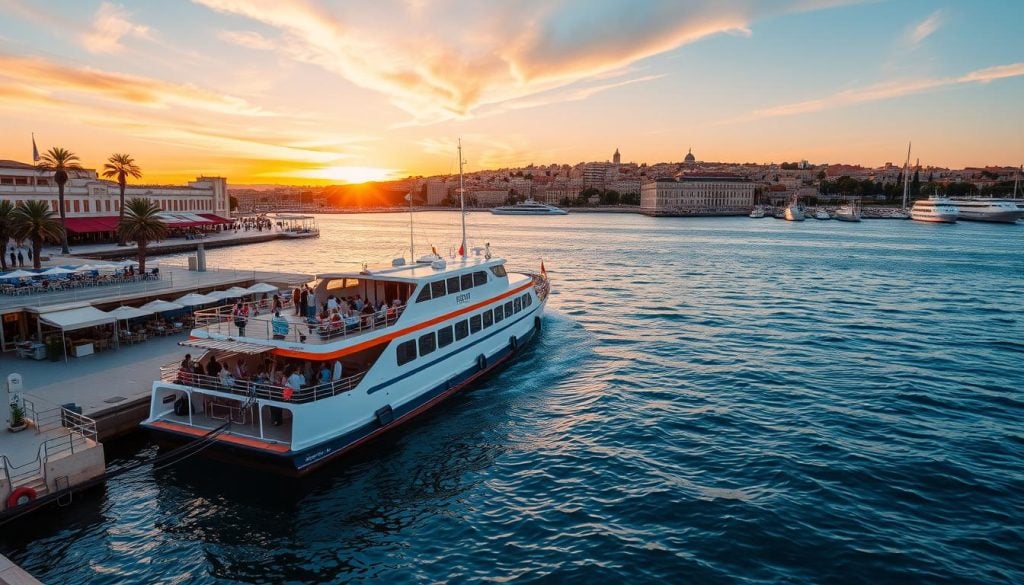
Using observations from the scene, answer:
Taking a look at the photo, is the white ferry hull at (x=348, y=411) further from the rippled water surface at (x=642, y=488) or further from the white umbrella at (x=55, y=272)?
the white umbrella at (x=55, y=272)

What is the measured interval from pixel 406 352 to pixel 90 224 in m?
60.1

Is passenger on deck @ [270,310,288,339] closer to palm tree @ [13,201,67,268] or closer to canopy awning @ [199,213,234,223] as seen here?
palm tree @ [13,201,67,268]

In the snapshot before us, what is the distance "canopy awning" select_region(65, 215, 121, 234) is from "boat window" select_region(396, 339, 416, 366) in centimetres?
5622

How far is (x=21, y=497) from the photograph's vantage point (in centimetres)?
1198

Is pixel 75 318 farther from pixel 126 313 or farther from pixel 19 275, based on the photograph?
pixel 19 275

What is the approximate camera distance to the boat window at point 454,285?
20.2 meters

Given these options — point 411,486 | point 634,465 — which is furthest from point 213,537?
point 634,465

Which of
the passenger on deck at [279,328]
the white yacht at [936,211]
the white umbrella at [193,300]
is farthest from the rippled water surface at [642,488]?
the white yacht at [936,211]

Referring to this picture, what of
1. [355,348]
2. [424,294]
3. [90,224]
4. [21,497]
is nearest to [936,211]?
[424,294]

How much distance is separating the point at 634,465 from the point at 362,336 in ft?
26.2

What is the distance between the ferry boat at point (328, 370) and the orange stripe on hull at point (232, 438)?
2 centimetres

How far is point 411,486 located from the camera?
14.7 meters

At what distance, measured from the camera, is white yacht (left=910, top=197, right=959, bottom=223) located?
13675cm

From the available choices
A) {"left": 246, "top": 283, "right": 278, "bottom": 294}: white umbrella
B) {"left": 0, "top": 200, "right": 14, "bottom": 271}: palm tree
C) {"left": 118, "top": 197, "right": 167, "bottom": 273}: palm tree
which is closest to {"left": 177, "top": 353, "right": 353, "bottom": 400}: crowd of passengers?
{"left": 246, "top": 283, "right": 278, "bottom": 294}: white umbrella
